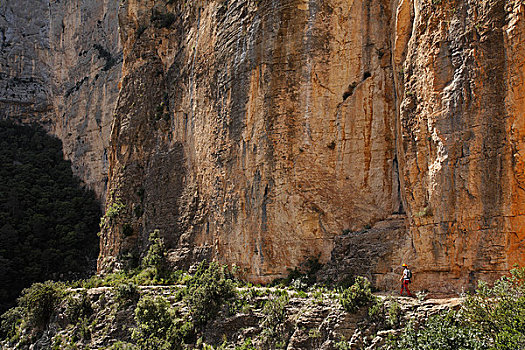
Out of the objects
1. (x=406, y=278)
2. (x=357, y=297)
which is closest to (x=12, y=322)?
(x=357, y=297)

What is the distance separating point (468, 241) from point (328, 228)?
213 inches

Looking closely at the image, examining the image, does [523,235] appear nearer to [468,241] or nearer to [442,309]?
[468,241]

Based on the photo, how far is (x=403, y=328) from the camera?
12555mm

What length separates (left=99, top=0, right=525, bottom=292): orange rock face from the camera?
40.9 ft

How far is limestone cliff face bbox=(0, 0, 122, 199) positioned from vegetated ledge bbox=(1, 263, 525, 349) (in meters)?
22.3

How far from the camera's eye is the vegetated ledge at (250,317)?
36.7 feet

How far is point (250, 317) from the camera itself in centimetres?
1642

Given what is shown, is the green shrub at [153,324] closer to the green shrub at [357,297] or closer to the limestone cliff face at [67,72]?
the green shrub at [357,297]

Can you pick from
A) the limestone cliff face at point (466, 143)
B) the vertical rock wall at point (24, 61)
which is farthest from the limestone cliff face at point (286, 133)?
the vertical rock wall at point (24, 61)

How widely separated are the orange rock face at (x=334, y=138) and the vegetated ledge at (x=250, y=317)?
1319 mm

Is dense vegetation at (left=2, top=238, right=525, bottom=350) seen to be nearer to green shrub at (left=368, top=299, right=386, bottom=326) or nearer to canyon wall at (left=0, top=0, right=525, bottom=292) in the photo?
green shrub at (left=368, top=299, right=386, bottom=326)

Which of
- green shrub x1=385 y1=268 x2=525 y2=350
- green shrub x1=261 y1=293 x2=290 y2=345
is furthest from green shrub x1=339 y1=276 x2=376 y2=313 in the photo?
green shrub x1=261 y1=293 x2=290 y2=345

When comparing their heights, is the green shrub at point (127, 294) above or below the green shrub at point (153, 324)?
above

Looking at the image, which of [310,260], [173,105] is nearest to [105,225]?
[173,105]
